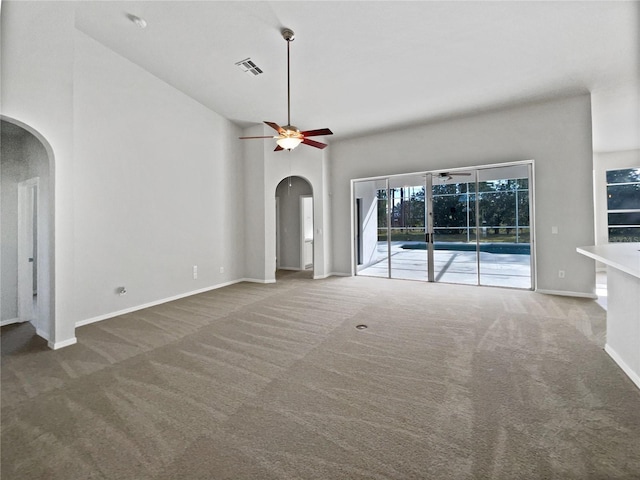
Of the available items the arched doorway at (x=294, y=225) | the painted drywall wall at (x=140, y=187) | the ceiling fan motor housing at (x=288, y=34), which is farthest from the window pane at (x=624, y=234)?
the painted drywall wall at (x=140, y=187)

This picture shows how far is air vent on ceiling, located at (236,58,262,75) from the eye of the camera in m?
4.22

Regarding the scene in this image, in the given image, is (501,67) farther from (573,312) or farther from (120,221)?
(120,221)

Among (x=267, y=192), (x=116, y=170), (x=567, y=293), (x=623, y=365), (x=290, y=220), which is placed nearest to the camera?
(x=623, y=365)

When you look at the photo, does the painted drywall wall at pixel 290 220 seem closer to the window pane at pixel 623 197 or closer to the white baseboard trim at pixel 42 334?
the white baseboard trim at pixel 42 334

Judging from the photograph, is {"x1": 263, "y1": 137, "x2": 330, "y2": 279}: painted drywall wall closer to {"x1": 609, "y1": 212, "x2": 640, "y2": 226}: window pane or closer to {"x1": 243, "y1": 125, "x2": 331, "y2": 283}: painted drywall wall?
{"x1": 243, "y1": 125, "x2": 331, "y2": 283}: painted drywall wall

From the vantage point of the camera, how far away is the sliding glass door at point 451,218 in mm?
5840

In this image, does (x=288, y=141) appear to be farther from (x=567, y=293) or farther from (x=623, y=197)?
(x=623, y=197)

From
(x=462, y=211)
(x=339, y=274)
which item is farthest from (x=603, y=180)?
(x=339, y=274)

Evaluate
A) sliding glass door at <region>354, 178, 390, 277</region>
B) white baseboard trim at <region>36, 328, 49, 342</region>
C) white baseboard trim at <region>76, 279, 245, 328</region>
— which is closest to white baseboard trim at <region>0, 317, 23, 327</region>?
white baseboard trim at <region>36, 328, 49, 342</region>

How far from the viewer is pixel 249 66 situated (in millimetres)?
4336

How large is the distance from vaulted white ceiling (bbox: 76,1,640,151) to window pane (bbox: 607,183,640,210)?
10.5 feet

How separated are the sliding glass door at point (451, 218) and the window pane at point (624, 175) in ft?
10.6

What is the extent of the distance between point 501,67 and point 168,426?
5.91 m

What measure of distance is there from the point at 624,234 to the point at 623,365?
27.2 ft
